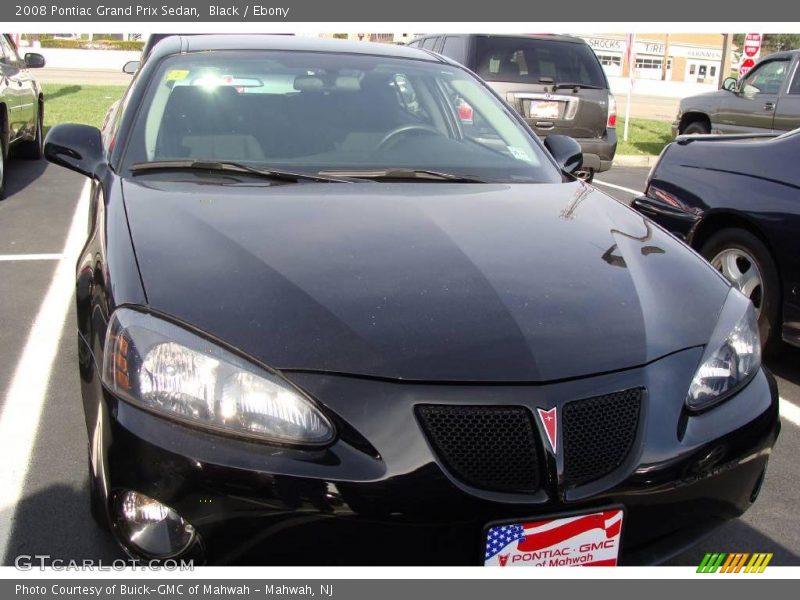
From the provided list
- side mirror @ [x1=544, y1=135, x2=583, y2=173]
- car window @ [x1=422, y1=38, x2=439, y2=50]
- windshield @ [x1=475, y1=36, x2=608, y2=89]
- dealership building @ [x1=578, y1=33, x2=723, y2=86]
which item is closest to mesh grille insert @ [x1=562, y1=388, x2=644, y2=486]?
side mirror @ [x1=544, y1=135, x2=583, y2=173]

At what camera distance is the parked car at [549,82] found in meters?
9.51

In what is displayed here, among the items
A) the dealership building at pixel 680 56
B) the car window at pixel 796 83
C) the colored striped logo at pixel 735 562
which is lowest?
the dealership building at pixel 680 56

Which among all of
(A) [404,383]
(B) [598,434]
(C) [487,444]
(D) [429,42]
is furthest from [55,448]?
(D) [429,42]

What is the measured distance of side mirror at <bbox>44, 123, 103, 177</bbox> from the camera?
327 centimetres

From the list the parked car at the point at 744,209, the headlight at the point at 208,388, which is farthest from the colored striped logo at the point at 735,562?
the parked car at the point at 744,209

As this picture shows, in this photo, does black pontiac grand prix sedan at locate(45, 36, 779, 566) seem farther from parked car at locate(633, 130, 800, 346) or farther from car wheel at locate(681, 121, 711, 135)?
car wheel at locate(681, 121, 711, 135)

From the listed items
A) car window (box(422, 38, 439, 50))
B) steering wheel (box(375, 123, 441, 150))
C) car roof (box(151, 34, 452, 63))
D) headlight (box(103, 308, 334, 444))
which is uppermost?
car roof (box(151, 34, 452, 63))

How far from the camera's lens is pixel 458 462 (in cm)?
188

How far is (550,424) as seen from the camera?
Result: 192cm

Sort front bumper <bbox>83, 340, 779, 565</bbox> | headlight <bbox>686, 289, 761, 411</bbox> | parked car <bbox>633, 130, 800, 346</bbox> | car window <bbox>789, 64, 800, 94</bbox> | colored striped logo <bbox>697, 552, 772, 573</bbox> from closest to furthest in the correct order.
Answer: front bumper <bbox>83, 340, 779, 565</bbox> < headlight <bbox>686, 289, 761, 411</bbox> < colored striped logo <bbox>697, 552, 772, 573</bbox> < parked car <bbox>633, 130, 800, 346</bbox> < car window <bbox>789, 64, 800, 94</bbox>

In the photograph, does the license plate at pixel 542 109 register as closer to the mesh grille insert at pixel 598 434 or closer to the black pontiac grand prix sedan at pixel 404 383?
the black pontiac grand prix sedan at pixel 404 383

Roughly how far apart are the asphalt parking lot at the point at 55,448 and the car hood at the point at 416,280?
65 centimetres
